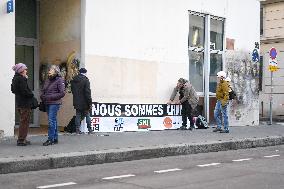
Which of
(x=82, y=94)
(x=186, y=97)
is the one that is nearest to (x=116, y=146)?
(x=82, y=94)

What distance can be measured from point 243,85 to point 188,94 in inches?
160

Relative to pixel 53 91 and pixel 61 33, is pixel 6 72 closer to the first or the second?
pixel 53 91

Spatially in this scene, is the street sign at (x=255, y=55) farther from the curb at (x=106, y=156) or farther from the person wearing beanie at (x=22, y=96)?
the person wearing beanie at (x=22, y=96)

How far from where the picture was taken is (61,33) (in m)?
14.2

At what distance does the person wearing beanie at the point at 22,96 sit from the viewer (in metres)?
10.4

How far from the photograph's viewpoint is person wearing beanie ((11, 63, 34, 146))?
34.0 feet

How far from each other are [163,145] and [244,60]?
27.9 feet

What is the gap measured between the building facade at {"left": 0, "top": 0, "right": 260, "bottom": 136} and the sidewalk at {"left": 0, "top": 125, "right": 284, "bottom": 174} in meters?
1.50

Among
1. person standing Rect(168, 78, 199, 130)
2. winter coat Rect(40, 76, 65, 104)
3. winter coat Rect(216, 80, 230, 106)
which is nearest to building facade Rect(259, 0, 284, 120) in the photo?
person standing Rect(168, 78, 199, 130)

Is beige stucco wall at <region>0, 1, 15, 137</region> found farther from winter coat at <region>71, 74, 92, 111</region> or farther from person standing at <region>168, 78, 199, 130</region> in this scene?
person standing at <region>168, 78, 199, 130</region>

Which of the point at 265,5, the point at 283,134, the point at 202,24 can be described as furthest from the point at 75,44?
the point at 265,5

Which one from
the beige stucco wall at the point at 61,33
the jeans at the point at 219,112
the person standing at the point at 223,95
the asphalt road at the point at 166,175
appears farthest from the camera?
the jeans at the point at 219,112

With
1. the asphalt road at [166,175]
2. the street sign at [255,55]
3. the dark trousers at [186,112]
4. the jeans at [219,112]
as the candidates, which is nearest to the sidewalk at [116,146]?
the asphalt road at [166,175]

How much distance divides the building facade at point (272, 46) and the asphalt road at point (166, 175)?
46.2ft
